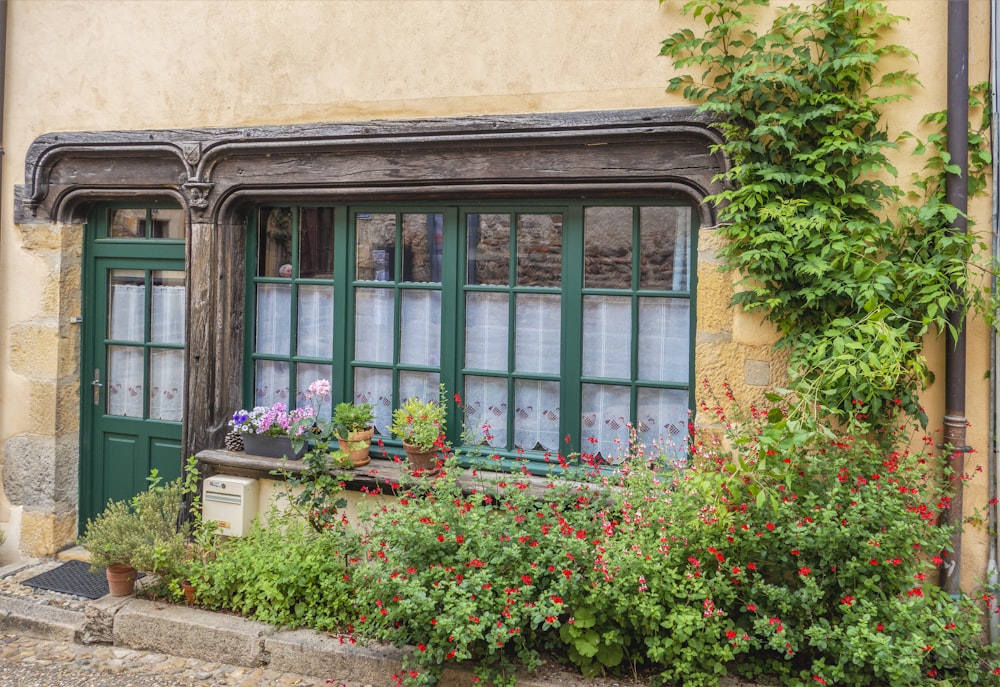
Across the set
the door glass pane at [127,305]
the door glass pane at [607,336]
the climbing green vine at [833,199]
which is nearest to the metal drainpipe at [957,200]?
the climbing green vine at [833,199]

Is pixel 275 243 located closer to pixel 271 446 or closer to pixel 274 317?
pixel 274 317

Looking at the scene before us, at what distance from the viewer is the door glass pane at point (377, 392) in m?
4.82

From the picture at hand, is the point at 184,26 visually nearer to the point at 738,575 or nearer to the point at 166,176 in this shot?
the point at 166,176

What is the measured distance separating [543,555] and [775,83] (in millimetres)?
2482

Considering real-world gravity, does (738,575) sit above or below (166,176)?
below

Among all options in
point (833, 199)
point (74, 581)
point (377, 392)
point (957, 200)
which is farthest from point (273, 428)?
point (957, 200)

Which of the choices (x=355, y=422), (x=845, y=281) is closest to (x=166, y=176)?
(x=355, y=422)

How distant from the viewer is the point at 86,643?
13.8 feet

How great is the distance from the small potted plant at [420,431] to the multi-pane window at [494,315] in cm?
17

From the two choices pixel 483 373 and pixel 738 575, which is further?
pixel 483 373

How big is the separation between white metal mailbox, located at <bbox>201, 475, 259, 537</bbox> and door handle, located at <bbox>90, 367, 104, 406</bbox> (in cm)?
122

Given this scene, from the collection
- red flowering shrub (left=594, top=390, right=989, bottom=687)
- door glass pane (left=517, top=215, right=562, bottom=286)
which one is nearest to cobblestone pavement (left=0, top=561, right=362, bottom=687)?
red flowering shrub (left=594, top=390, right=989, bottom=687)

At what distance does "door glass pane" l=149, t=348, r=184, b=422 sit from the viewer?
5.23m

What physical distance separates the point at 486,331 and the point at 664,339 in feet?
3.31
